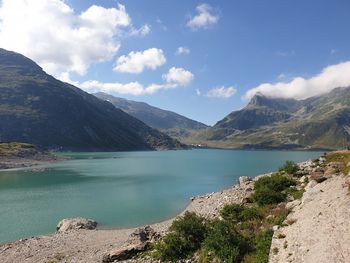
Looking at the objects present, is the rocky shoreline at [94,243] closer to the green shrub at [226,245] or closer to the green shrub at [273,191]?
the green shrub at [273,191]

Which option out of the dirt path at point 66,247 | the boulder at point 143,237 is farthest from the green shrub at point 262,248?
the dirt path at point 66,247

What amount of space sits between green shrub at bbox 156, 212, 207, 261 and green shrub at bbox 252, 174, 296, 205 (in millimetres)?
8989

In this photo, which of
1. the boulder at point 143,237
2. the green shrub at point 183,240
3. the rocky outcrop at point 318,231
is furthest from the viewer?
the boulder at point 143,237

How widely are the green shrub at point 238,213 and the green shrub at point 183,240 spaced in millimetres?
3612

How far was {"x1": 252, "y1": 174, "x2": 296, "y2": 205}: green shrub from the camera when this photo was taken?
36.5 meters

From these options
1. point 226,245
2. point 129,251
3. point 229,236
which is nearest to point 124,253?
point 129,251

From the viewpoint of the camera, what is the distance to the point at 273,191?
125 ft

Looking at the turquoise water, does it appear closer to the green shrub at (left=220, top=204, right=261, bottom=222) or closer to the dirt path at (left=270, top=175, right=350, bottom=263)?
the green shrub at (left=220, top=204, right=261, bottom=222)

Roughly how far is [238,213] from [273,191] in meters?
5.94

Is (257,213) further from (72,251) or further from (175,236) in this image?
(72,251)

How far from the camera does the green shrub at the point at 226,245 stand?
914 inches

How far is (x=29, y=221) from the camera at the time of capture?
209 ft

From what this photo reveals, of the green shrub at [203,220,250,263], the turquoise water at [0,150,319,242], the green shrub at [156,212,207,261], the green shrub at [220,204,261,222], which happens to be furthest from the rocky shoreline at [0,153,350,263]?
the turquoise water at [0,150,319,242]

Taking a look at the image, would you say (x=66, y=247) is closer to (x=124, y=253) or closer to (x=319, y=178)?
(x=124, y=253)
